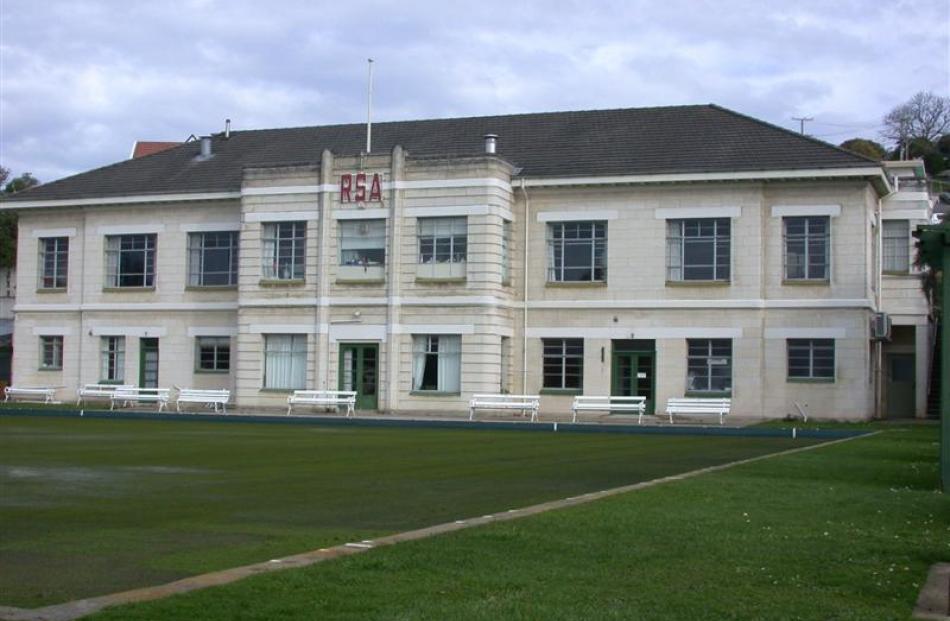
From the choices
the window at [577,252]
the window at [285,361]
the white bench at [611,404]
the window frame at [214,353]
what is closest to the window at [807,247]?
the window at [577,252]

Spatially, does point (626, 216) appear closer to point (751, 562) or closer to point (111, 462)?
point (111, 462)

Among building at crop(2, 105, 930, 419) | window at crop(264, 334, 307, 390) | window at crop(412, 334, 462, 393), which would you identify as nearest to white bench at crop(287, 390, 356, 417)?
building at crop(2, 105, 930, 419)

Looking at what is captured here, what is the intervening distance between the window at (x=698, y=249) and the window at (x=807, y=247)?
71.5 inches

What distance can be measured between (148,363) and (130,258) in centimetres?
385

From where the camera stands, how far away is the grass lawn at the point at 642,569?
7.41m

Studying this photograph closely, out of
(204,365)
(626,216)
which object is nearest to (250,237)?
(204,365)

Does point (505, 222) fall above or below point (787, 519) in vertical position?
above

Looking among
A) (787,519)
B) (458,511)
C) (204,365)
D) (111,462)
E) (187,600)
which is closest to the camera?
(187,600)

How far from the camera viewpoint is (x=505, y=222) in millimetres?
41125

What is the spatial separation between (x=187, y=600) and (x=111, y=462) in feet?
39.0

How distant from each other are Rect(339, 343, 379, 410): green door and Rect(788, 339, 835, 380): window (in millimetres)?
12908

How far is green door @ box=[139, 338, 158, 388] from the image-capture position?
46.2m

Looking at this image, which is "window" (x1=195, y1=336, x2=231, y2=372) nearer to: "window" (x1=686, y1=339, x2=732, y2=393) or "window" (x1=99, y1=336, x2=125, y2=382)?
"window" (x1=99, y1=336, x2=125, y2=382)

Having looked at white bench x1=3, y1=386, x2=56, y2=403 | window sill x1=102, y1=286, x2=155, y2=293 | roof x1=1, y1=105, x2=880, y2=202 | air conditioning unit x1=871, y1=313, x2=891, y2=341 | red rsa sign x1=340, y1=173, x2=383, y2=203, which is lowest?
white bench x1=3, y1=386, x2=56, y2=403
